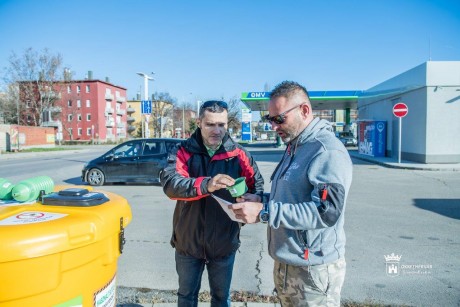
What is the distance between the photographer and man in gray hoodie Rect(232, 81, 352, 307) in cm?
179

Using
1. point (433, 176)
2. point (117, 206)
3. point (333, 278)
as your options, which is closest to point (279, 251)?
point (333, 278)

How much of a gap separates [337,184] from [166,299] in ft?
8.19

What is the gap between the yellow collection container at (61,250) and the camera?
136 centimetres

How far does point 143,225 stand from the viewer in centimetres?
645

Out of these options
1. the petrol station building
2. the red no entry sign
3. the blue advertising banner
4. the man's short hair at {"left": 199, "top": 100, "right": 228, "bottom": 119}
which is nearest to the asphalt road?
the man's short hair at {"left": 199, "top": 100, "right": 228, "bottom": 119}

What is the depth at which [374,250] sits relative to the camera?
4.98 metres

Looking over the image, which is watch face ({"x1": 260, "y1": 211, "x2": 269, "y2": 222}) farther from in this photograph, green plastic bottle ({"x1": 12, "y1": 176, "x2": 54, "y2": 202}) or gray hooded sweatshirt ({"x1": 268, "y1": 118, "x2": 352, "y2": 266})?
green plastic bottle ({"x1": 12, "y1": 176, "x2": 54, "y2": 202})

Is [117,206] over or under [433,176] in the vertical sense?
over

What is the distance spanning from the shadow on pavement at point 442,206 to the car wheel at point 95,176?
9.12 meters

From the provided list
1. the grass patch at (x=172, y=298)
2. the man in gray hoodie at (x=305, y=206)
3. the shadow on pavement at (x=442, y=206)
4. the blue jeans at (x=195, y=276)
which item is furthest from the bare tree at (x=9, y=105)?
the man in gray hoodie at (x=305, y=206)

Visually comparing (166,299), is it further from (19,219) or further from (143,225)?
(143,225)

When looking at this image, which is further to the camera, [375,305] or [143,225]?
[143,225]

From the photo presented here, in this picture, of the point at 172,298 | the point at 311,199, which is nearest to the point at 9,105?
the point at 172,298

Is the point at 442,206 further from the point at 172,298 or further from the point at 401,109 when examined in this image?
the point at 401,109
